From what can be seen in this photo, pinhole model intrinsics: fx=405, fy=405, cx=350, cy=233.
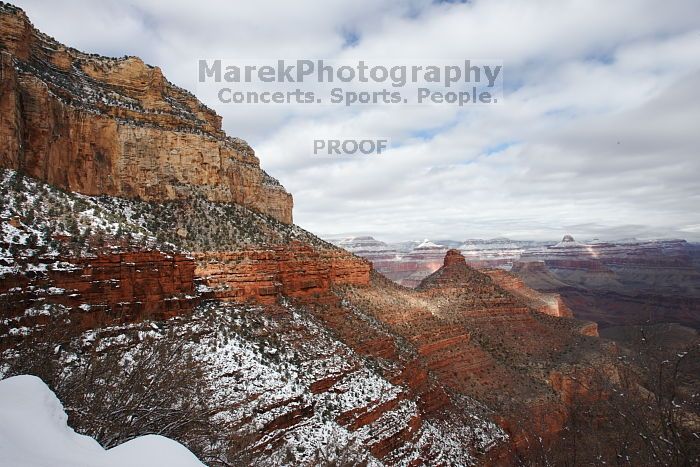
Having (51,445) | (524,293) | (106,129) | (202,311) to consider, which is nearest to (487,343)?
(202,311)

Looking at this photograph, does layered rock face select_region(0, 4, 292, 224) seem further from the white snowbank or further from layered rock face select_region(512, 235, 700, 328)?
layered rock face select_region(512, 235, 700, 328)

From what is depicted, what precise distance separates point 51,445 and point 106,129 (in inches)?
1055

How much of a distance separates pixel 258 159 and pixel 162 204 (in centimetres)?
1296

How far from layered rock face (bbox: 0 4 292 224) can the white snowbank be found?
19103 mm

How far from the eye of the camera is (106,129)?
2631 centimetres

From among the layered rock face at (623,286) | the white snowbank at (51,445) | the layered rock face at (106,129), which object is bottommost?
the layered rock face at (623,286)

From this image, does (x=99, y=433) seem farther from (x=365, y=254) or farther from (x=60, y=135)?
(x=365, y=254)

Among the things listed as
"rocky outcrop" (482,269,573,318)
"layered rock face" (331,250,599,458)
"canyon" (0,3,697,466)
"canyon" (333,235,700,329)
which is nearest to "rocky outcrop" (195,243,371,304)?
"canyon" (0,3,697,466)

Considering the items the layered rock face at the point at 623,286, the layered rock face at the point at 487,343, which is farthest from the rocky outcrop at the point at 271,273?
the layered rock face at the point at 623,286

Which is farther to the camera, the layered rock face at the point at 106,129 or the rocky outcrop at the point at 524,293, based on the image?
the rocky outcrop at the point at 524,293

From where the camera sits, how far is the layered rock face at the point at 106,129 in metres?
21.5

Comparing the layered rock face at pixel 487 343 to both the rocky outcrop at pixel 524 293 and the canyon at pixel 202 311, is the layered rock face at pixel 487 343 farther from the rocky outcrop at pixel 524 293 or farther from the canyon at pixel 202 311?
the rocky outcrop at pixel 524 293

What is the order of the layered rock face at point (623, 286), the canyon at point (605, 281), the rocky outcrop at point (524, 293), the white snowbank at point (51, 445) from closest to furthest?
1. the white snowbank at point (51, 445)
2. the rocky outcrop at point (524, 293)
3. the canyon at point (605, 281)
4. the layered rock face at point (623, 286)

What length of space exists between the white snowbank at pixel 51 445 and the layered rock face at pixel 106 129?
19103mm
